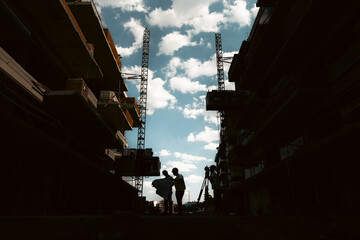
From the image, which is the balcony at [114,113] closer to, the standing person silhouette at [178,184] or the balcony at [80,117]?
the balcony at [80,117]

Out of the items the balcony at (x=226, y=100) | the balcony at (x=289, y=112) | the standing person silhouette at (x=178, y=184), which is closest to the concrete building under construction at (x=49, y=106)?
the standing person silhouette at (x=178, y=184)

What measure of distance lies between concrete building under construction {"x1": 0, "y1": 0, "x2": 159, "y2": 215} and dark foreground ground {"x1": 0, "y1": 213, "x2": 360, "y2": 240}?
12.6 feet

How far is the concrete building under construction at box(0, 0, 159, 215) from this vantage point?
30.4ft

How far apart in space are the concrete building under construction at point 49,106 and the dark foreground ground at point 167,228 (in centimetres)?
385

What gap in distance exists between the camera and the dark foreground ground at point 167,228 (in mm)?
2980

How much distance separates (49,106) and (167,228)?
13.0 m

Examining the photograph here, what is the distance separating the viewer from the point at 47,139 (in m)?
8.20

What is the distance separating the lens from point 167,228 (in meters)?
3.30

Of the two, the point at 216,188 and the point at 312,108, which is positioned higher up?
the point at 312,108

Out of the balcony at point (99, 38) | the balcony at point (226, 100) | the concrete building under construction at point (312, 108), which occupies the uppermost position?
the balcony at point (99, 38)

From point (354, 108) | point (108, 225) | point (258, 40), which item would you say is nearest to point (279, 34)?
point (258, 40)

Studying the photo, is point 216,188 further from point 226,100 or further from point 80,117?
point 226,100

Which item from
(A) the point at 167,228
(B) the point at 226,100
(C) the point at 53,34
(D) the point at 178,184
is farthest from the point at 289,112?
(C) the point at 53,34

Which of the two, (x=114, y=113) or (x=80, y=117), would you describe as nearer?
(x=80, y=117)
